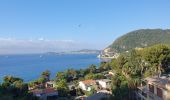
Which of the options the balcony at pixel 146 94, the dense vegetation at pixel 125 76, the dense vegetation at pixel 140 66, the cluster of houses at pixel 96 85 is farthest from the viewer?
the cluster of houses at pixel 96 85

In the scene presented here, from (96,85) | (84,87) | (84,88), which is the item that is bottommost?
(84,88)

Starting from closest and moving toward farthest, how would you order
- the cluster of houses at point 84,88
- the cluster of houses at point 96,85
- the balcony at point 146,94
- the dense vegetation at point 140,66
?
the balcony at point 146,94 < the dense vegetation at point 140,66 < the cluster of houses at point 84,88 < the cluster of houses at point 96,85

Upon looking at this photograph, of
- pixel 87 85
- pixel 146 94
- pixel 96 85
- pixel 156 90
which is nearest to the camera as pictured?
pixel 156 90

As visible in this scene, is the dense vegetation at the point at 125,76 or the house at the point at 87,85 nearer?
the dense vegetation at the point at 125,76

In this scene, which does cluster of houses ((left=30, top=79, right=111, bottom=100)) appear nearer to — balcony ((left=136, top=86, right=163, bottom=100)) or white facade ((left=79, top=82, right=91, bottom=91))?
white facade ((left=79, top=82, right=91, bottom=91))

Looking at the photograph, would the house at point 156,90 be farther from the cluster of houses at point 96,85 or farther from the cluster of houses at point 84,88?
the cluster of houses at point 96,85

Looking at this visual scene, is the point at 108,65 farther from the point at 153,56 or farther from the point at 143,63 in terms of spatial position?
the point at 153,56

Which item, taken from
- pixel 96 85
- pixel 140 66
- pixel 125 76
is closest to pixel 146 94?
pixel 125 76

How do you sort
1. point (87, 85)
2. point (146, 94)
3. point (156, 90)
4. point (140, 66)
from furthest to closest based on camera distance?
point (140, 66)
point (87, 85)
point (146, 94)
point (156, 90)

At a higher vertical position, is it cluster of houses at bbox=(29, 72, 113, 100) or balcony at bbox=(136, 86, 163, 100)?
balcony at bbox=(136, 86, 163, 100)

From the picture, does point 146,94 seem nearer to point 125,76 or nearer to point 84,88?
point 125,76

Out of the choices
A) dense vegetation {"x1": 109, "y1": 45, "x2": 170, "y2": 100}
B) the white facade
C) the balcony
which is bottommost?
the white facade

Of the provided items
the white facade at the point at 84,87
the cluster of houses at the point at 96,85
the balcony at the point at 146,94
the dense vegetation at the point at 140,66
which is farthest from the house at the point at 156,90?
the white facade at the point at 84,87

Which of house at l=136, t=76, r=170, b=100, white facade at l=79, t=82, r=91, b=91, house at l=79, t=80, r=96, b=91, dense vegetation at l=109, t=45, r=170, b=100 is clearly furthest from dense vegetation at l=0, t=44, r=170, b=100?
house at l=136, t=76, r=170, b=100
